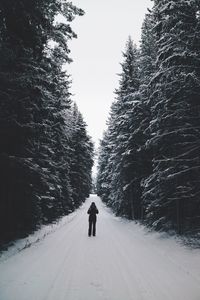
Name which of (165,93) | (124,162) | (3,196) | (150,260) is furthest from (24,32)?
(124,162)

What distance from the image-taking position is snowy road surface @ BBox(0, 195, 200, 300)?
6196 millimetres

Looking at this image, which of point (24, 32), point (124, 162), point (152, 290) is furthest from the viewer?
point (124, 162)

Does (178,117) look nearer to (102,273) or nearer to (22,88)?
(22,88)

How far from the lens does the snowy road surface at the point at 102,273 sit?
620 centimetres

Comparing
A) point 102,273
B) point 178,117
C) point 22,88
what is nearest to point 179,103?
point 178,117

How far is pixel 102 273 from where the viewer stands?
26.0 ft

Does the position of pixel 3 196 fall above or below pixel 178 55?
below

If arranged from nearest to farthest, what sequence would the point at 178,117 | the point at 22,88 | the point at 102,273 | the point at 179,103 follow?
the point at 102,273 < the point at 22,88 < the point at 179,103 < the point at 178,117

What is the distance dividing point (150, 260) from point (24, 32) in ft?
29.2

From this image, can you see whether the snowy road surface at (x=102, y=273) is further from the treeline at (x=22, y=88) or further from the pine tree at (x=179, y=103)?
the pine tree at (x=179, y=103)

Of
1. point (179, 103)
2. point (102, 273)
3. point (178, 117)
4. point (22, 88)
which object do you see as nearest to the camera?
point (102, 273)

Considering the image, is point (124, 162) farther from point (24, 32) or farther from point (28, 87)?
point (24, 32)

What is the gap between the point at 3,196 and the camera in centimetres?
1170

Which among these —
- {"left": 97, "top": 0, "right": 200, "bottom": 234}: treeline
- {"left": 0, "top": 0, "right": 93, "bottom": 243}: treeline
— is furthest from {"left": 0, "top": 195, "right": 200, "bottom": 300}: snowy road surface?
{"left": 97, "top": 0, "right": 200, "bottom": 234}: treeline
